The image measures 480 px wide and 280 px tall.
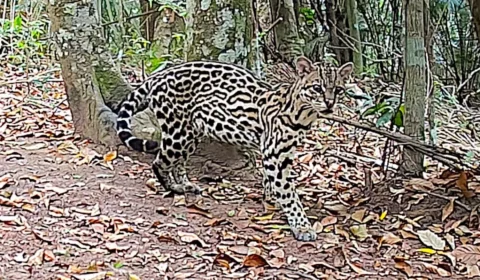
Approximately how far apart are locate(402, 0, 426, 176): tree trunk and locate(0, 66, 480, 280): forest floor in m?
0.38

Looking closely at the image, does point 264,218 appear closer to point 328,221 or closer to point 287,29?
point 328,221

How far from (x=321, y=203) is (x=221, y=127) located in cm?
81

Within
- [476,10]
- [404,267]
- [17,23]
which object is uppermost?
[476,10]

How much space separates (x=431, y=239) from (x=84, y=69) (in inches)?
117

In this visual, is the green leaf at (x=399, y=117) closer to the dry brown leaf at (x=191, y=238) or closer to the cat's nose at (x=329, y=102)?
the cat's nose at (x=329, y=102)

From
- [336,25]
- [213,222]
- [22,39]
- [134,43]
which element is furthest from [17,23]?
[213,222]

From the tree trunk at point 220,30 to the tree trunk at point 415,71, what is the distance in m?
1.31

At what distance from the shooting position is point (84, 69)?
5.89 m

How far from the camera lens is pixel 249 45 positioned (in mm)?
5605

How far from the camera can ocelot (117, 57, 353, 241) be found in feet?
14.8

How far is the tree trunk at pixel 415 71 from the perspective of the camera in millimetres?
4590

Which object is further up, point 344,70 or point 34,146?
point 344,70

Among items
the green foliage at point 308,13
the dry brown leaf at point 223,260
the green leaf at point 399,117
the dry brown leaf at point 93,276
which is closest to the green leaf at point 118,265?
the dry brown leaf at point 93,276

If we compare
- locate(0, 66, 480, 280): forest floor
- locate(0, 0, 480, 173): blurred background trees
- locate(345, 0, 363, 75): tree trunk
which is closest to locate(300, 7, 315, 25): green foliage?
locate(0, 0, 480, 173): blurred background trees
